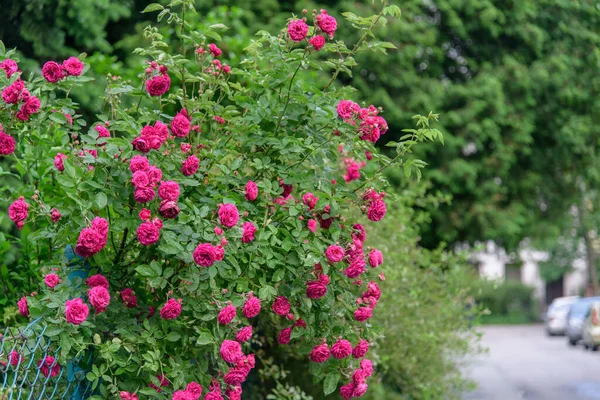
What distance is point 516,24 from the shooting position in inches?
582

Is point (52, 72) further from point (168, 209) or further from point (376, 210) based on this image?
point (376, 210)

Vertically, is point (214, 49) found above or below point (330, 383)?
above

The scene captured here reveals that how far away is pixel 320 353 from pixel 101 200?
117 centimetres

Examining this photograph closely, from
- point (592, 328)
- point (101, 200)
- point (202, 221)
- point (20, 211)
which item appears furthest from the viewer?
point (592, 328)

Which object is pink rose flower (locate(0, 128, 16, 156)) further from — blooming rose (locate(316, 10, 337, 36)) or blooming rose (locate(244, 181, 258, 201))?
blooming rose (locate(316, 10, 337, 36))

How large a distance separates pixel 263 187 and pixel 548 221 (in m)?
13.4

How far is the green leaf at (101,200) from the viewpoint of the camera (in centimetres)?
347

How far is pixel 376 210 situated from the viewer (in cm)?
400

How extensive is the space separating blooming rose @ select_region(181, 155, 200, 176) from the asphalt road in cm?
505

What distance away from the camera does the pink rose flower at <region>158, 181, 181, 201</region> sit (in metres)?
3.52

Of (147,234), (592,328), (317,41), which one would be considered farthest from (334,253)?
(592,328)

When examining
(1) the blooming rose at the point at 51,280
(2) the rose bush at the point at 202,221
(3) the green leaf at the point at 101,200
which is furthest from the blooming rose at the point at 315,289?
(1) the blooming rose at the point at 51,280

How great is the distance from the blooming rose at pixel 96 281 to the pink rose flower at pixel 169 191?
0.42 meters

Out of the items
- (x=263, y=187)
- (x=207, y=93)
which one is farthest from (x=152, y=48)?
(x=263, y=187)
